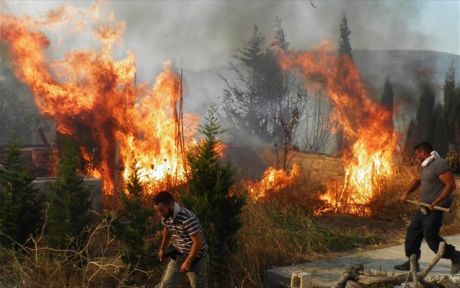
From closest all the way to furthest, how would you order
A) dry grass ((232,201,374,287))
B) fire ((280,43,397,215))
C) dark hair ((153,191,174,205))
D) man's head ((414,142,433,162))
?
dark hair ((153,191,174,205)) < man's head ((414,142,433,162)) < dry grass ((232,201,374,287)) < fire ((280,43,397,215))

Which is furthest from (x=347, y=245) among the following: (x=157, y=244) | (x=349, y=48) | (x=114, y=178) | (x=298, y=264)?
(x=349, y=48)

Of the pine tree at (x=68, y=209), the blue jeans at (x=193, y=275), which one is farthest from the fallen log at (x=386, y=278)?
the pine tree at (x=68, y=209)

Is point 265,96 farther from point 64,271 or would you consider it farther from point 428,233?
point 64,271

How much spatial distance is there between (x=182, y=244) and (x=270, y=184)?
676 centimetres

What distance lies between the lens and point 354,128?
15.8 m

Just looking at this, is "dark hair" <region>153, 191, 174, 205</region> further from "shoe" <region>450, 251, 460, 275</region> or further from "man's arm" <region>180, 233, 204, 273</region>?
"shoe" <region>450, 251, 460, 275</region>

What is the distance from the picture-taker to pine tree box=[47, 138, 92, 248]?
6.72m

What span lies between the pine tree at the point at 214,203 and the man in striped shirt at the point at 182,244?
1.03 m

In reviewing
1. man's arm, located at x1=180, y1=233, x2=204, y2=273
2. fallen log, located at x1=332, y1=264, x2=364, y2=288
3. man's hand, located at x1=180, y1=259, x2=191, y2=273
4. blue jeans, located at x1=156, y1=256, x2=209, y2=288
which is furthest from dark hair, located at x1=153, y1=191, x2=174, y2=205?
fallen log, located at x1=332, y1=264, x2=364, y2=288

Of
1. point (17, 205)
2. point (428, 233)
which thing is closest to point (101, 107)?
point (17, 205)

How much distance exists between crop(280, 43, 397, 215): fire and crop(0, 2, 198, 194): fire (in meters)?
4.08

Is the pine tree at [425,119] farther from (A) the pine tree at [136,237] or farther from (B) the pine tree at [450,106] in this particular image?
(A) the pine tree at [136,237]

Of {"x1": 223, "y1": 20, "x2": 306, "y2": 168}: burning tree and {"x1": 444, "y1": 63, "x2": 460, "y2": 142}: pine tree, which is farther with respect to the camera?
{"x1": 223, "y1": 20, "x2": 306, "y2": 168}: burning tree

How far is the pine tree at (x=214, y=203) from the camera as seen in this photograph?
6.32m
